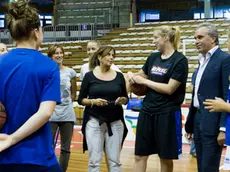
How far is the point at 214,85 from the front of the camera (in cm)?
269

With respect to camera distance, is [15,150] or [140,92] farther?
[140,92]

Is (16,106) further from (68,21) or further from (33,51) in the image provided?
(68,21)

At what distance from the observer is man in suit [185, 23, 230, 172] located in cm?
266

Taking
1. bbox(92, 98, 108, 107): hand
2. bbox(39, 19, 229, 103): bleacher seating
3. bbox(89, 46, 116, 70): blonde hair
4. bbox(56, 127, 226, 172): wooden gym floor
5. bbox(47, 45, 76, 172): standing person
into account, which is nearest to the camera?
bbox(92, 98, 108, 107): hand

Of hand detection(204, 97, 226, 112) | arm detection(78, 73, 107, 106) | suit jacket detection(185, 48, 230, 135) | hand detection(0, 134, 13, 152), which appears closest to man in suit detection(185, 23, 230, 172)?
suit jacket detection(185, 48, 230, 135)

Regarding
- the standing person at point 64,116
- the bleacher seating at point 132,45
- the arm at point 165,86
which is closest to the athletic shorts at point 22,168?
the arm at point 165,86

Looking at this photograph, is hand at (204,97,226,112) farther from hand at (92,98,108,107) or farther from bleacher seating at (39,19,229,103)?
bleacher seating at (39,19,229,103)

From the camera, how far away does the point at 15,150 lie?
5.41 feet

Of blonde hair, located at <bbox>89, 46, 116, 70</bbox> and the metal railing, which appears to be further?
the metal railing

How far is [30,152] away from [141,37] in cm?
1254

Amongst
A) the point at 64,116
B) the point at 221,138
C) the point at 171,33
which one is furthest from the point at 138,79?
the point at 64,116

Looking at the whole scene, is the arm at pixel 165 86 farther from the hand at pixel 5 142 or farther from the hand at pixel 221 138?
the hand at pixel 5 142

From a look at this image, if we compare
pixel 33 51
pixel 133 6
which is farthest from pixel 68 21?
pixel 33 51

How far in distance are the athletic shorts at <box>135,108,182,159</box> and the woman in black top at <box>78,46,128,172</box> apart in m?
0.32
